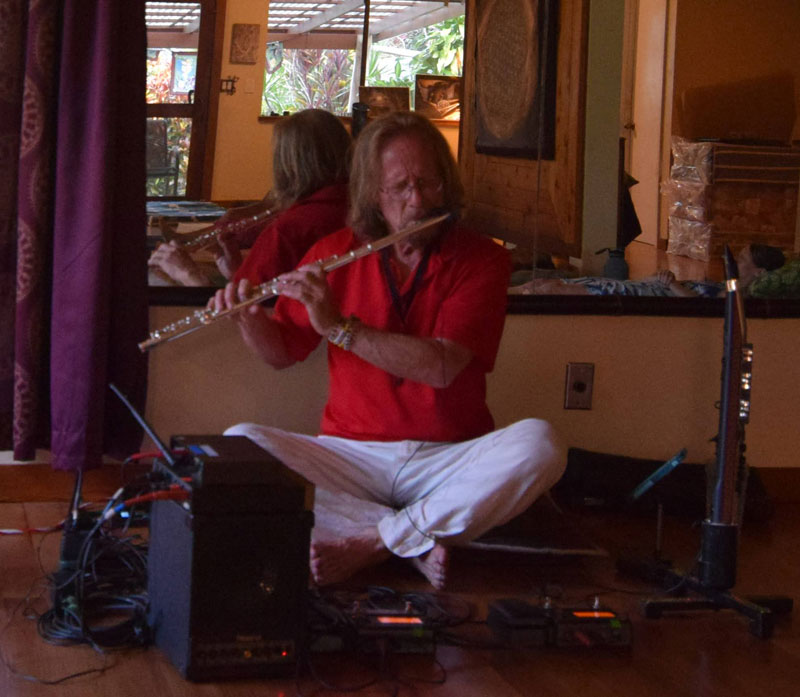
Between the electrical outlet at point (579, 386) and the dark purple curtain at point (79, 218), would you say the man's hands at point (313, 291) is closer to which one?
the dark purple curtain at point (79, 218)

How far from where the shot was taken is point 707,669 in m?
2.02

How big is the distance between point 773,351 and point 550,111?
93 cm

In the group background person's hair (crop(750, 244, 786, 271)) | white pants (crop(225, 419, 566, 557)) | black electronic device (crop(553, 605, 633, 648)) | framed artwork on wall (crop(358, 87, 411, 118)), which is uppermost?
framed artwork on wall (crop(358, 87, 411, 118))

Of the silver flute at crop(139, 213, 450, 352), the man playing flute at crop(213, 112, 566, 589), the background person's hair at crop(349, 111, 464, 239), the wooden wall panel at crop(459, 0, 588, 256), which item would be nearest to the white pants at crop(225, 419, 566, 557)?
the man playing flute at crop(213, 112, 566, 589)

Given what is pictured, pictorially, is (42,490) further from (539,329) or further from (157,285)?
(539,329)

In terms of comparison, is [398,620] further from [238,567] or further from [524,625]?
[238,567]

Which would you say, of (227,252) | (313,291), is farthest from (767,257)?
(313,291)

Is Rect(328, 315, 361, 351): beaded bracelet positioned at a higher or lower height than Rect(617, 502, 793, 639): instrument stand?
higher

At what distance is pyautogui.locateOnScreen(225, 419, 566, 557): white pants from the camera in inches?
92.7

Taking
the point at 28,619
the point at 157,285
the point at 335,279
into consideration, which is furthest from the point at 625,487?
the point at 28,619

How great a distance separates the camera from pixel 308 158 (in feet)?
9.50

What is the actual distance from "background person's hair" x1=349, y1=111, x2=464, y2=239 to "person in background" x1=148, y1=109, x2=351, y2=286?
0.26m

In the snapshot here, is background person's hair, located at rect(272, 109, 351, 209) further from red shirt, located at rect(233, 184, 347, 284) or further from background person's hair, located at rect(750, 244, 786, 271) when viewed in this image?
background person's hair, located at rect(750, 244, 786, 271)

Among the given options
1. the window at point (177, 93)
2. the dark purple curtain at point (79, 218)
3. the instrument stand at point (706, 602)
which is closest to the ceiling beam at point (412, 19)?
the window at point (177, 93)
